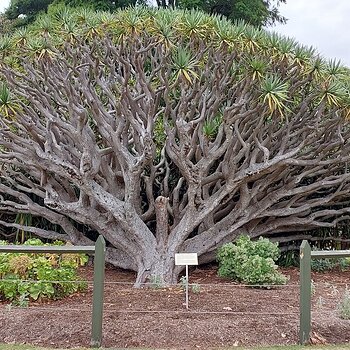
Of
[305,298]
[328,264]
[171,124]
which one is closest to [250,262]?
[305,298]

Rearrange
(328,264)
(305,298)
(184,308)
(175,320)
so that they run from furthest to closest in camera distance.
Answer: (328,264) < (184,308) < (175,320) < (305,298)

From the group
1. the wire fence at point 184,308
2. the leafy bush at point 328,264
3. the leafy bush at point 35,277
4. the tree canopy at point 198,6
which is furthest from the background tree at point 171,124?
the tree canopy at point 198,6

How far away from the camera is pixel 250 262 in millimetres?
7992

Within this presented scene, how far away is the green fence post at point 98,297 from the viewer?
5309mm

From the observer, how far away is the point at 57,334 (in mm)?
5488

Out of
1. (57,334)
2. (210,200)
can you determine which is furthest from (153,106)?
(57,334)

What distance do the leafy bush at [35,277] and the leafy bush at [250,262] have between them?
8.73 ft

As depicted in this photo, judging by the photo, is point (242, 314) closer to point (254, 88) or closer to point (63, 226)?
point (254, 88)

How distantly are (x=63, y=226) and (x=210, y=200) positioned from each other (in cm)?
325

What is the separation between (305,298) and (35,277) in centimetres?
370

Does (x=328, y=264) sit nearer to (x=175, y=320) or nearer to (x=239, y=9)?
(x=175, y=320)

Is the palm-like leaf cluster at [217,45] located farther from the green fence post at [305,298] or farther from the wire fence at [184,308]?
the wire fence at [184,308]

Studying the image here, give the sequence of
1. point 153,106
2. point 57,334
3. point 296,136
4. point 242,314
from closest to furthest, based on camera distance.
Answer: point 57,334
point 242,314
point 153,106
point 296,136

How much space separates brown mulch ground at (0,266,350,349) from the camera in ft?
17.8
